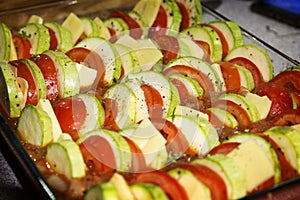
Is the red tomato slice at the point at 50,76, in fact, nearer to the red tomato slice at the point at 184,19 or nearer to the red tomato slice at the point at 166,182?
the red tomato slice at the point at 166,182

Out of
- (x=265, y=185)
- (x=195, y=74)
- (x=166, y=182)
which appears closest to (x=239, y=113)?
(x=195, y=74)

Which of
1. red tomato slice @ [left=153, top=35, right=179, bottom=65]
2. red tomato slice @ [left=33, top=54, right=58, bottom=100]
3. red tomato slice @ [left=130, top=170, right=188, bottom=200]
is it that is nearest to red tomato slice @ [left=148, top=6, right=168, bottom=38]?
red tomato slice @ [left=153, top=35, right=179, bottom=65]

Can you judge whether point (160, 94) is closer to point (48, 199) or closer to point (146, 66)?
point (146, 66)

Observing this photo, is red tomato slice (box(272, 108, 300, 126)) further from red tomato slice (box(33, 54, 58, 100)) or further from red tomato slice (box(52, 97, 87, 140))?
red tomato slice (box(33, 54, 58, 100))

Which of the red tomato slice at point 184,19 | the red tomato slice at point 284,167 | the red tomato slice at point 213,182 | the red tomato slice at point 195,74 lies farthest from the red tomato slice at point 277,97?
the red tomato slice at point 184,19

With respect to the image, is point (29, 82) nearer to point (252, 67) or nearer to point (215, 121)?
point (215, 121)

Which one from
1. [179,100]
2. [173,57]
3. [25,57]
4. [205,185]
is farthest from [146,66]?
[205,185]

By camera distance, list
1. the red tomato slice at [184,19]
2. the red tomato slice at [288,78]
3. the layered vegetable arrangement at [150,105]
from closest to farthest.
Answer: the layered vegetable arrangement at [150,105] → the red tomato slice at [288,78] → the red tomato slice at [184,19]

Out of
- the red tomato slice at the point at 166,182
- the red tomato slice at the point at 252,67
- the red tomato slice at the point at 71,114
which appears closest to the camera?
the red tomato slice at the point at 166,182
